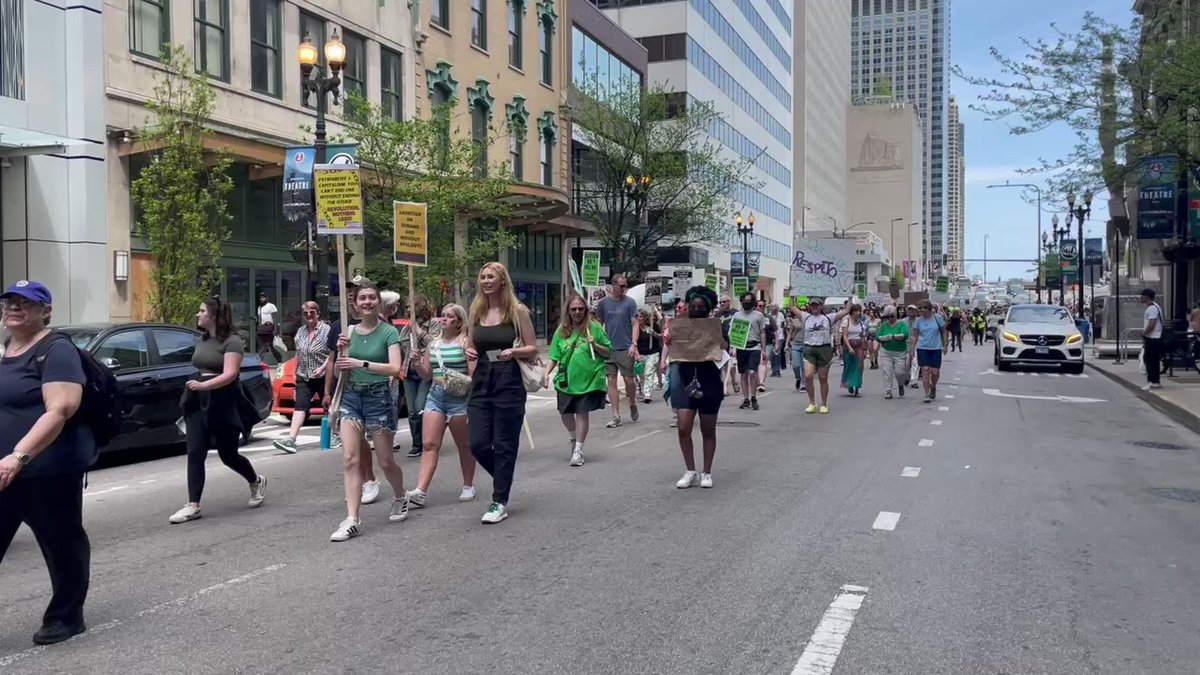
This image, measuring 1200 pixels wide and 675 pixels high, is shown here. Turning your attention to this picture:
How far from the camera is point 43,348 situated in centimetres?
474

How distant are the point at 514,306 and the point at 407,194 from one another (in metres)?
14.8

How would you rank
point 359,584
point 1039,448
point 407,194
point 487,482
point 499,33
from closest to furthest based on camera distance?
point 359,584
point 487,482
point 1039,448
point 407,194
point 499,33

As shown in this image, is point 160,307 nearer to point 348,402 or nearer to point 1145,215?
point 348,402

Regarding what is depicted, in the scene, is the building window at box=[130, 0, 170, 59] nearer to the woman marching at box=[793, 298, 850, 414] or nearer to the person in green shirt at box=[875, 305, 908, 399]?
the woman marching at box=[793, 298, 850, 414]

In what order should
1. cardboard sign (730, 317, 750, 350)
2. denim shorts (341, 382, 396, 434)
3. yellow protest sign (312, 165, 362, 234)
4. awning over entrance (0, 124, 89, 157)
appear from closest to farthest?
denim shorts (341, 382, 396, 434), yellow protest sign (312, 165, 362, 234), cardboard sign (730, 317, 750, 350), awning over entrance (0, 124, 89, 157)

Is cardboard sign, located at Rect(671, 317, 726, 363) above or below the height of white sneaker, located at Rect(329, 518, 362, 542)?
above

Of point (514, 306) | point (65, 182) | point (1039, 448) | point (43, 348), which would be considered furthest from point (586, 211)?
point (43, 348)

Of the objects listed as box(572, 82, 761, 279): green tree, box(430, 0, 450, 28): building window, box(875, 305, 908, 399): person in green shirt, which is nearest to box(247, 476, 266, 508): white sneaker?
box(875, 305, 908, 399): person in green shirt

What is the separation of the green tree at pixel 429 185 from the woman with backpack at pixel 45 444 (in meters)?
16.8

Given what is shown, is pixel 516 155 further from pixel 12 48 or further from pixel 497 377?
pixel 497 377

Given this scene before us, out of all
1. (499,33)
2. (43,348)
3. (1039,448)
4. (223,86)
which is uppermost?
(499,33)

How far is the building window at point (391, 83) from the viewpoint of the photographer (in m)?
27.8

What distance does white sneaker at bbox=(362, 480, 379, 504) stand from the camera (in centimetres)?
840

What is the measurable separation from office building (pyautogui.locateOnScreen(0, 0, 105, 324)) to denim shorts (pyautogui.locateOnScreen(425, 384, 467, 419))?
12834mm
